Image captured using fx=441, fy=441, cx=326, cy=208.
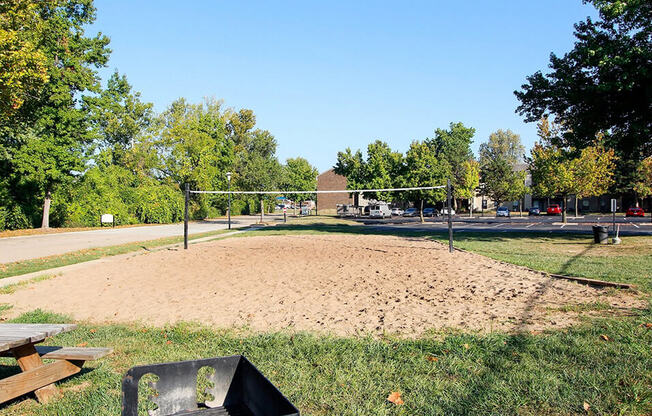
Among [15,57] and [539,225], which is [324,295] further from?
[539,225]

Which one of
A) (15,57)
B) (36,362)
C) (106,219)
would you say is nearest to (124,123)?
(106,219)

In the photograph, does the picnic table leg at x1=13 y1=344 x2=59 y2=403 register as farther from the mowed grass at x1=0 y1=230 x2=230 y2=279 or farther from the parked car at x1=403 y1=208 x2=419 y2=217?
the parked car at x1=403 y1=208 x2=419 y2=217

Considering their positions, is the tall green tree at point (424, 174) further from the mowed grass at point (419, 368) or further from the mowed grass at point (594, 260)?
the mowed grass at point (419, 368)

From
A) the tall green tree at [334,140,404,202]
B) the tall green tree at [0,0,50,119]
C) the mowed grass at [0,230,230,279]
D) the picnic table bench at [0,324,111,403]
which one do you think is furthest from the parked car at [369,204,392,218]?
the picnic table bench at [0,324,111,403]

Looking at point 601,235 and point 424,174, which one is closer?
point 601,235

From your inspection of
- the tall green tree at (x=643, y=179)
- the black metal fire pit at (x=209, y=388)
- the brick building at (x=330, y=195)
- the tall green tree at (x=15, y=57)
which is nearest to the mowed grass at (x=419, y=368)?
the black metal fire pit at (x=209, y=388)

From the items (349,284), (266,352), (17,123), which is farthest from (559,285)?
(17,123)

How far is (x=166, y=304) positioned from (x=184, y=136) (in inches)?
1495

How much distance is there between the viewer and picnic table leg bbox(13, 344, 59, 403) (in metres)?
3.95

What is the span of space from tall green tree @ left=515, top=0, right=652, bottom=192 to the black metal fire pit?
19.4 m

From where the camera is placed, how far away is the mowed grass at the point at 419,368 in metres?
3.72

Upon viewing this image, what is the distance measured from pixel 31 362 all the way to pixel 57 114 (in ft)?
102

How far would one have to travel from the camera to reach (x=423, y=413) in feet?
11.7

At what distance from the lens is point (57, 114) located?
29984mm
